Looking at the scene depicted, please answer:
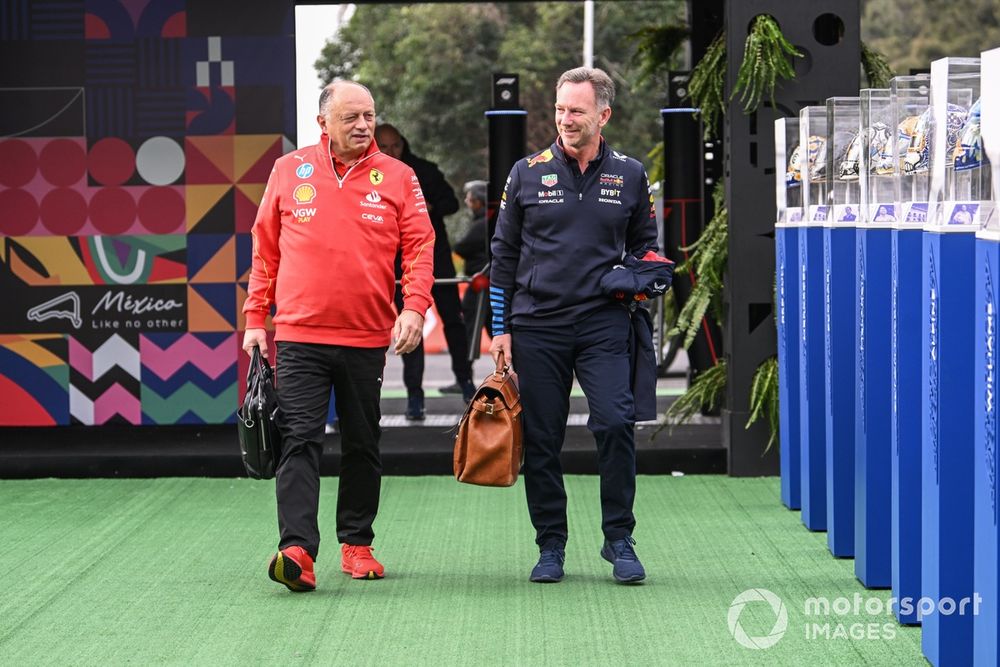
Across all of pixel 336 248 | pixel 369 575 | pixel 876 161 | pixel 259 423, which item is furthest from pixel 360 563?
pixel 876 161

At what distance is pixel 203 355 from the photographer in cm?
977

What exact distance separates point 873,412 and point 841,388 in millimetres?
714

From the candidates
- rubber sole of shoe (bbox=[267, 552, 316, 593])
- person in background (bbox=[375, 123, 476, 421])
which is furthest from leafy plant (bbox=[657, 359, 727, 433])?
rubber sole of shoe (bbox=[267, 552, 316, 593])

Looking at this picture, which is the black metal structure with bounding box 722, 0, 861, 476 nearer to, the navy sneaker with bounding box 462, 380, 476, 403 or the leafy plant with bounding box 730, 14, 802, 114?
the leafy plant with bounding box 730, 14, 802, 114

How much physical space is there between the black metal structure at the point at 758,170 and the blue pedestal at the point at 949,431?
369 centimetres

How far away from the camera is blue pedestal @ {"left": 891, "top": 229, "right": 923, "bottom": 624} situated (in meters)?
5.26

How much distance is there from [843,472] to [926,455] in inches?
63.7

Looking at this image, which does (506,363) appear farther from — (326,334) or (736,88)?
(736,88)

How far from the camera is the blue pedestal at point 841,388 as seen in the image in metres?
6.54

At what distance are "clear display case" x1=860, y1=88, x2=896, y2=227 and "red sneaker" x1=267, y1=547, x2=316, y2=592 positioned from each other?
7.70 ft

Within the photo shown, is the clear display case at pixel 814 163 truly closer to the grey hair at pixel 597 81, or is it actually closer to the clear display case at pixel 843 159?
the clear display case at pixel 843 159

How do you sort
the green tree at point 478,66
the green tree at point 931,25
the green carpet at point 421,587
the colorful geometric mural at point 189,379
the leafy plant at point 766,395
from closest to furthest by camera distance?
the green carpet at point 421,587, the leafy plant at point 766,395, the colorful geometric mural at point 189,379, the green tree at point 478,66, the green tree at point 931,25

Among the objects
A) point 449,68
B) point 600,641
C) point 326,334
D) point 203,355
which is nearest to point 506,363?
point 326,334

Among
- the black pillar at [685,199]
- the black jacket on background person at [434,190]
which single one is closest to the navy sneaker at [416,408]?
the black jacket on background person at [434,190]
